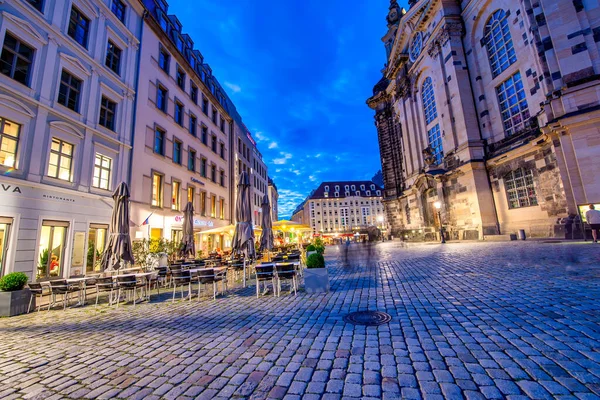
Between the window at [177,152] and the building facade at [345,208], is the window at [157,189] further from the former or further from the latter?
the building facade at [345,208]

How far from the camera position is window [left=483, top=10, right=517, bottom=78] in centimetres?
1941

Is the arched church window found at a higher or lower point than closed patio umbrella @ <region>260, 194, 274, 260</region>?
higher

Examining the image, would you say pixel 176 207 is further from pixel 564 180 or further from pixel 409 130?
pixel 409 130

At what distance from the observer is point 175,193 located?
19094 mm

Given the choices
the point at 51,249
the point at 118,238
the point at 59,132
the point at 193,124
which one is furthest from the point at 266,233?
the point at 193,124

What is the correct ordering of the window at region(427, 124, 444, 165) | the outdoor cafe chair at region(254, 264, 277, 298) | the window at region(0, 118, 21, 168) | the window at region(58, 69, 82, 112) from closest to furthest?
the outdoor cafe chair at region(254, 264, 277, 298) → the window at region(0, 118, 21, 168) → the window at region(58, 69, 82, 112) → the window at region(427, 124, 444, 165)

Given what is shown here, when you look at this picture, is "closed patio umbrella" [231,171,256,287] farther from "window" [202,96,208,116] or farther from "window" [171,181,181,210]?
"window" [202,96,208,116]

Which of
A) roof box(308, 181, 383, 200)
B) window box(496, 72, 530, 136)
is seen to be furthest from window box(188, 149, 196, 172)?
roof box(308, 181, 383, 200)

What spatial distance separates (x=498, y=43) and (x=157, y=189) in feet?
92.5

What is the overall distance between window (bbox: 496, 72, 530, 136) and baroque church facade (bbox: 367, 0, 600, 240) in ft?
0.26

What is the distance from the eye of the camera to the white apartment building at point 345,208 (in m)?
96.3

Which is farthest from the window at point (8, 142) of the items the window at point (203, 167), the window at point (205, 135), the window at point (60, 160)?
the window at point (205, 135)

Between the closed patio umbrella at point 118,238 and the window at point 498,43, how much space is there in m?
26.4

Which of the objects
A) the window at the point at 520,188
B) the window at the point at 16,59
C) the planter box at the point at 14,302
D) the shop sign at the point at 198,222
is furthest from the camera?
the shop sign at the point at 198,222
